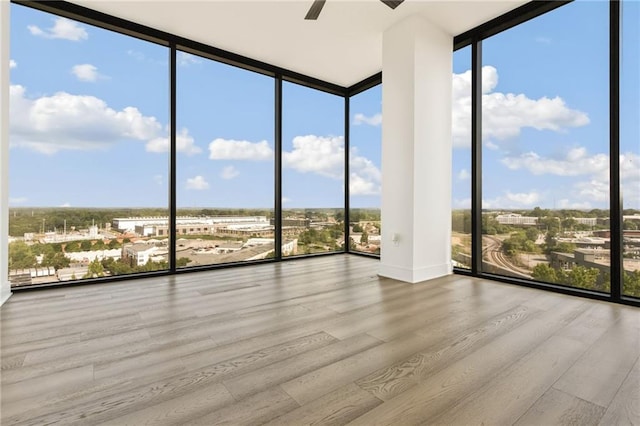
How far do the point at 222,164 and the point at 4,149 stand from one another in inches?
75.5

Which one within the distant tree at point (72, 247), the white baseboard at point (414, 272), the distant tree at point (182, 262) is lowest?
the white baseboard at point (414, 272)

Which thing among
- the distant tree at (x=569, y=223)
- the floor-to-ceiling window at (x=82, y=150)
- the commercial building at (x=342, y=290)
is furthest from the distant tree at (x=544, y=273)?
the floor-to-ceiling window at (x=82, y=150)

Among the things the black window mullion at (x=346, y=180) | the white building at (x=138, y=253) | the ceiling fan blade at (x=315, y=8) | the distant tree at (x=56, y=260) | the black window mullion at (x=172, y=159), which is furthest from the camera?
the black window mullion at (x=346, y=180)

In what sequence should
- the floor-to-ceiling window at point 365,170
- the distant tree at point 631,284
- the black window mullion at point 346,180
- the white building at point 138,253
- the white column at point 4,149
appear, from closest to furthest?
the distant tree at point 631,284
the white column at point 4,149
the white building at point 138,253
the floor-to-ceiling window at point 365,170
the black window mullion at point 346,180

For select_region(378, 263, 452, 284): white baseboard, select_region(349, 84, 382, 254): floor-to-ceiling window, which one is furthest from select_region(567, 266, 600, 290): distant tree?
select_region(349, 84, 382, 254): floor-to-ceiling window

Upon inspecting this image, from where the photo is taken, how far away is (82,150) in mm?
2951

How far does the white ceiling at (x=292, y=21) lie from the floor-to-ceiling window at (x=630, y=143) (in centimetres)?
92

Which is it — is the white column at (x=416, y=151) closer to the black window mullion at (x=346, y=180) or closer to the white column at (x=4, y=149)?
the black window mullion at (x=346, y=180)

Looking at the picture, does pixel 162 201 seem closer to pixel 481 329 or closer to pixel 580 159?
pixel 481 329

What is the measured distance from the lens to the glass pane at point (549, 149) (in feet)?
8.35

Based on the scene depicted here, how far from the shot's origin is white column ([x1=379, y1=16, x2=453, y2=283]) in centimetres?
311

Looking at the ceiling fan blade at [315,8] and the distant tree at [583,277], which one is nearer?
the ceiling fan blade at [315,8]

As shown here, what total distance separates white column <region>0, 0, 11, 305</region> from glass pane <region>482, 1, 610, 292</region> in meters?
4.51

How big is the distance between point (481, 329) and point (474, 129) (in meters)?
2.30
